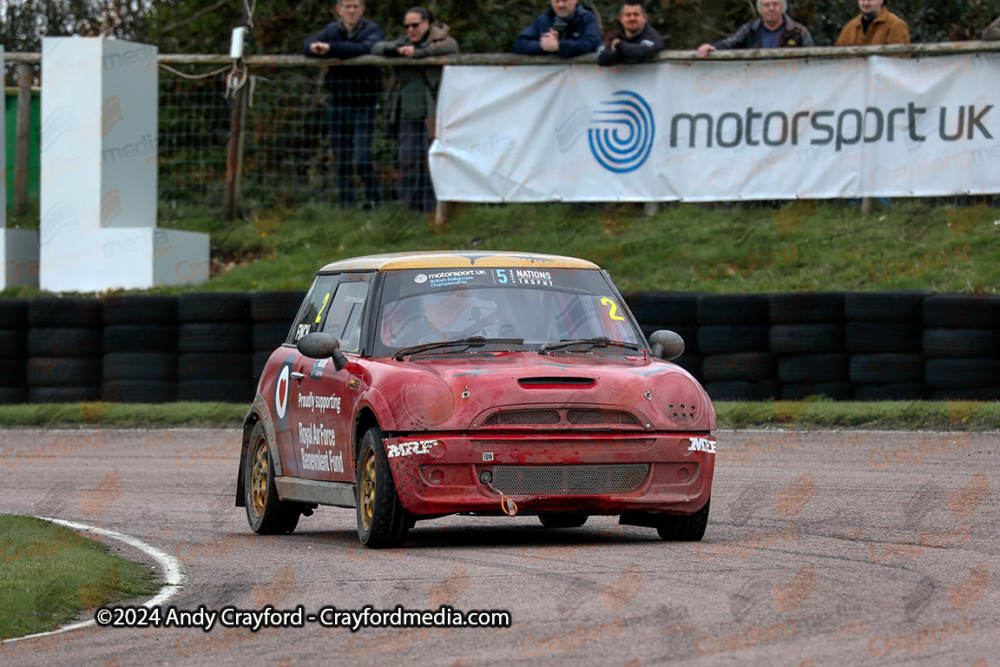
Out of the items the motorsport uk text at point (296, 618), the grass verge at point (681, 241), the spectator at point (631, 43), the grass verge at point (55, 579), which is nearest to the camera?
the motorsport uk text at point (296, 618)

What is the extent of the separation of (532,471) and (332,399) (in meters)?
1.52

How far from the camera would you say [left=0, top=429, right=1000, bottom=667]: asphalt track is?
5.84m

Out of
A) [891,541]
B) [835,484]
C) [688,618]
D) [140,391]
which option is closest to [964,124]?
[835,484]

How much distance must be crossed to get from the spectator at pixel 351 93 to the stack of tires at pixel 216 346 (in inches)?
141

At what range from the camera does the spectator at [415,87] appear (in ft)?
66.7

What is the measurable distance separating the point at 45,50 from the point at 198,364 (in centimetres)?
601

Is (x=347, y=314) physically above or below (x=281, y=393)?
above

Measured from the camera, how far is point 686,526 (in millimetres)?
8867

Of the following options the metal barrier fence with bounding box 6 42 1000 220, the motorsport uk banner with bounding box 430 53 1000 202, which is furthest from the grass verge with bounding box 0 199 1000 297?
the motorsport uk banner with bounding box 430 53 1000 202

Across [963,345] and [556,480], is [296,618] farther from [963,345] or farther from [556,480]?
[963,345]

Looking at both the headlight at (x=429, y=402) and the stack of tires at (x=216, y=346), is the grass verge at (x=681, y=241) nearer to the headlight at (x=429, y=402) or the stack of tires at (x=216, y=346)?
the stack of tires at (x=216, y=346)

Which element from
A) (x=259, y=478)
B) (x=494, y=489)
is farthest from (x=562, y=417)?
(x=259, y=478)

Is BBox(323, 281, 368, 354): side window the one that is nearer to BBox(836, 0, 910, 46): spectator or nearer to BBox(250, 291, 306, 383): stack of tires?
BBox(250, 291, 306, 383): stack of tires

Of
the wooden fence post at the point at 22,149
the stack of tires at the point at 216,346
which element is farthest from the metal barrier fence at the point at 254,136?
the stack of tires at the point at 216,346
